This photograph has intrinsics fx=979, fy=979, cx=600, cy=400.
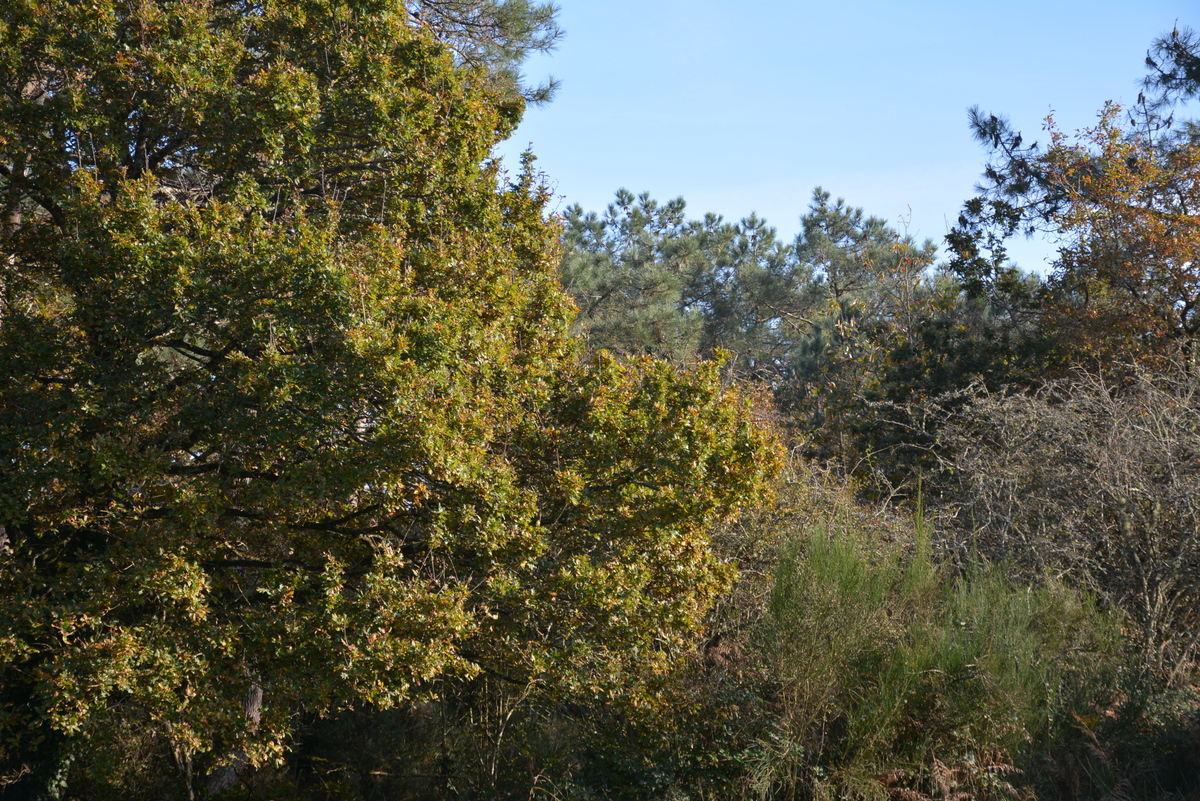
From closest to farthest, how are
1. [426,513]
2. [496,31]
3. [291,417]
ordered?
[291,417] → [426,513] → [496,31]

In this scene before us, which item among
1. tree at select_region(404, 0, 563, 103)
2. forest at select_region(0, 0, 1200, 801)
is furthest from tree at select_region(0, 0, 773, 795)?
tree at select_region(404, 0, 563, 103)

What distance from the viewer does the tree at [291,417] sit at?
606cm

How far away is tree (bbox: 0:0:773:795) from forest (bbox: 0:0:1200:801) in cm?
3

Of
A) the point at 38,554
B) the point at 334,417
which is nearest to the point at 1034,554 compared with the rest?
the point at 334,417

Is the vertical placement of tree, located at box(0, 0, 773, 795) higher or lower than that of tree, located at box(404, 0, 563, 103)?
lower

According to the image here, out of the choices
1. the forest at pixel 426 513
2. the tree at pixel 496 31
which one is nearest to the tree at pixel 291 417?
the forest at pixel 426 513

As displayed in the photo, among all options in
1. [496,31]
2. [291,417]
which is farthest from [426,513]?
[496,31]

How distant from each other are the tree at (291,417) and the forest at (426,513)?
3 centimetres

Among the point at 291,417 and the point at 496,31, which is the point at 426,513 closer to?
the point at 291,417

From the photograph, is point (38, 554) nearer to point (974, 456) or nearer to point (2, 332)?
point (2, 332)

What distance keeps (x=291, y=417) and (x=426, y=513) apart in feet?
3.77

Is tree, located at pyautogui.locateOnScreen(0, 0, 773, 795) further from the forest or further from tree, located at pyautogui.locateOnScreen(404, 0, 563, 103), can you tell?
tree, located at pyautogui.locateOnScreen(404, 0, 563, 103)

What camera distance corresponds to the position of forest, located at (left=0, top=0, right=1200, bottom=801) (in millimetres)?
6121

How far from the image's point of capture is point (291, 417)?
234 inches
